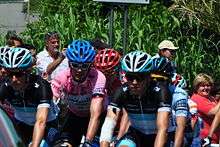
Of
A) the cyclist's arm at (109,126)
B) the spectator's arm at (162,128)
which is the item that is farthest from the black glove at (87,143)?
→ the spectator's arm at (162,128)

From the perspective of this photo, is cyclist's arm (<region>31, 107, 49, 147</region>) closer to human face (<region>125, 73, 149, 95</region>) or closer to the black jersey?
the black jersey

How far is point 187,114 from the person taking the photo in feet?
23.5

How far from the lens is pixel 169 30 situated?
1413 centimetres

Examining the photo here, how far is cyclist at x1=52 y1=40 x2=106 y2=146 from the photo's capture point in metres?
7.25

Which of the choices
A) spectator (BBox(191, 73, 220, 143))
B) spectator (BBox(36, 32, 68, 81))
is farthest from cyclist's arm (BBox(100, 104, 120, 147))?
spectator (BBox(36, 32, 68, 81))

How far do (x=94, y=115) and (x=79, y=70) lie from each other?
1.55 ft

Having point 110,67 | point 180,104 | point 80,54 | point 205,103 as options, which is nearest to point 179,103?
point 180,104

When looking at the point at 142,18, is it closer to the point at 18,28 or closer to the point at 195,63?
the point at 195,63

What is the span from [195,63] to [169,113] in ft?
22.1

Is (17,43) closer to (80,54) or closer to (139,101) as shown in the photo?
(80,54)

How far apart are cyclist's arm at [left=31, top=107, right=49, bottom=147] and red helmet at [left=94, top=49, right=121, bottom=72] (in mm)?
1385

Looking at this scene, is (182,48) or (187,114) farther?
(182,48)

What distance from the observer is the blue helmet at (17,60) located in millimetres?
6836

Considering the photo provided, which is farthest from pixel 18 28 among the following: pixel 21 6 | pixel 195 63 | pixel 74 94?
pixel 74 94
